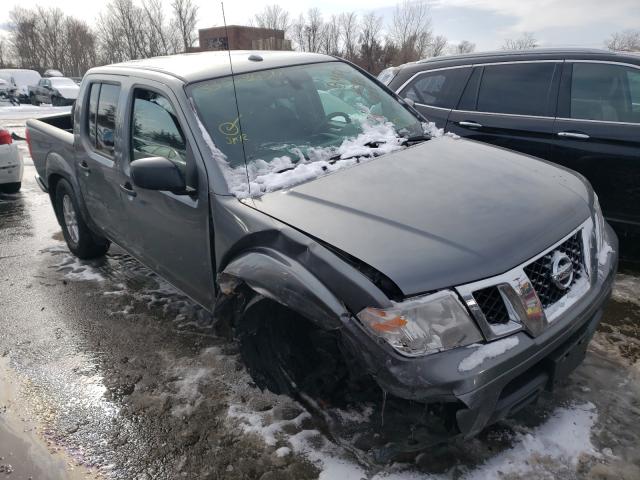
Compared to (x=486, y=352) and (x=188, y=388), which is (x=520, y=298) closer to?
(x=486, y=352)

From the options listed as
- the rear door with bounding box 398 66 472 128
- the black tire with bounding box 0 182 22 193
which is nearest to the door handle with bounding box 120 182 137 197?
the rear door with bounding box 398 66 472 128

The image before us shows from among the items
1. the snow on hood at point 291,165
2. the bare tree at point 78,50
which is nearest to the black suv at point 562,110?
the snow on hood at point 291,165

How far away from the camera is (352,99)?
3438 mm

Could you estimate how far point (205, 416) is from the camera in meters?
2.69

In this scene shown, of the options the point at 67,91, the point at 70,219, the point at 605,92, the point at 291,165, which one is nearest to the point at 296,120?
the point at 291,165

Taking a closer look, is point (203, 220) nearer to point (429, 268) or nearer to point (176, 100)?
point (176, 100)

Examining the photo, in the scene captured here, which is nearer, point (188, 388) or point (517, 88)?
point (188, 388)

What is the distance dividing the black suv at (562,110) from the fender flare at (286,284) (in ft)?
9.95

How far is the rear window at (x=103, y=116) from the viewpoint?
3549 mm

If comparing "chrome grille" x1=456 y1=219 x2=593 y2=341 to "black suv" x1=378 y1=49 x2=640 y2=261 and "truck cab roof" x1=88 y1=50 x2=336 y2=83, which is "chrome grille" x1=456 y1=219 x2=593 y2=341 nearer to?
"truck cab roof" x1=88 y1=50 x2=336 y2=83

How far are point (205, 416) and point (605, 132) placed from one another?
362 centimetres

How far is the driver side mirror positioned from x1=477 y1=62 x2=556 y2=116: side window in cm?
314

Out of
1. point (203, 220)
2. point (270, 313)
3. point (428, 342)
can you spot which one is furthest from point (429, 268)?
point (203, 220)

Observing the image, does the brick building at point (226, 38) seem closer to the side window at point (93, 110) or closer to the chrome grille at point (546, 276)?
the side window at point (93, 110)
